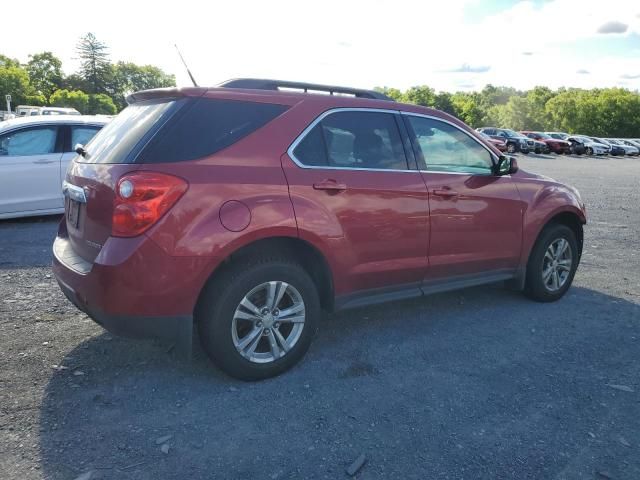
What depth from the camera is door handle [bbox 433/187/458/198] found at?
4191 millimetres

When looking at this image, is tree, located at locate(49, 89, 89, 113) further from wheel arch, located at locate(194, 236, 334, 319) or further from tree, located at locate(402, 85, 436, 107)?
wheel arch, located at locate(194, 236, 334, 319)

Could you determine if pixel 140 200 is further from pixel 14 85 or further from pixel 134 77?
pixel 134 77

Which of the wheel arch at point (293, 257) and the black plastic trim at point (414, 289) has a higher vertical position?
the wheel arch at point (293, 257)

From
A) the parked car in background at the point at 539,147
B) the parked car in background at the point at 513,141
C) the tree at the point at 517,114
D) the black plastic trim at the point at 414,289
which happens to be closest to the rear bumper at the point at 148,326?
the black plastic trim at the point at 414,289

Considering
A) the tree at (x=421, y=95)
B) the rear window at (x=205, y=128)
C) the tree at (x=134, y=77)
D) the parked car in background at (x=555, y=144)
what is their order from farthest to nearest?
the tree at (x=134, y=77)
the tree at (x=421, y=95)
the parked car in background at (x=555, y=144)
the rear window at (x=205, y=128)

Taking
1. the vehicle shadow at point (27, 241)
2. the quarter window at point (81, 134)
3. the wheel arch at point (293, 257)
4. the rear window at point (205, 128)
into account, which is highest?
the rear window at point (205, 128)

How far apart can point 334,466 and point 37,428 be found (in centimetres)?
160

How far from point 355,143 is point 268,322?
55.6 inches

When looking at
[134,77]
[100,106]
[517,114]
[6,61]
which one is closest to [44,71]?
[6,61]

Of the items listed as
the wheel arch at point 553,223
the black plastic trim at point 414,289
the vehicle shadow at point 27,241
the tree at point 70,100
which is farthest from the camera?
the tree at point 70,100

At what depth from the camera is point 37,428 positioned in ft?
9.49

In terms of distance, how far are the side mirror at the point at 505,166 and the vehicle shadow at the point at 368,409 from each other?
1341mm

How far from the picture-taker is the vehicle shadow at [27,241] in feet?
20.0

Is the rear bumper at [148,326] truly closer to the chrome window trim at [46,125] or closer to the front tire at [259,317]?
the front tire at [259,317]
